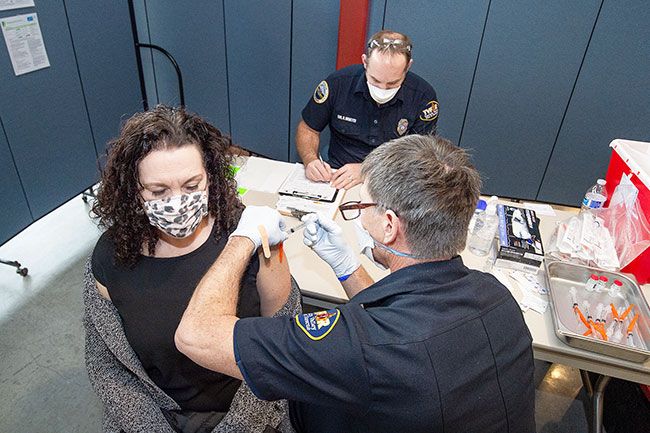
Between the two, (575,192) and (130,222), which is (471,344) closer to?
(130,222)

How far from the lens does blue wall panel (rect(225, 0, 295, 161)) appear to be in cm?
344

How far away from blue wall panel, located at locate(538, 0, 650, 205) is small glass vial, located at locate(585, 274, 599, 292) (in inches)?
81.4

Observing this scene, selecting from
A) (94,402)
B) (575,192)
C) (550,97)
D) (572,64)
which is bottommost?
(94,402)

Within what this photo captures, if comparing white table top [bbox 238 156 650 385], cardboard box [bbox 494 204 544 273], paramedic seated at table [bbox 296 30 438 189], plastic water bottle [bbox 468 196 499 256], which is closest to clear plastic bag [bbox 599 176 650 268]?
white table top [bbox 238 156 650 385]

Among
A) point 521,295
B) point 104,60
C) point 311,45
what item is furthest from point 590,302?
point 104,60

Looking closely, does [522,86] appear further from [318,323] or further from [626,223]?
[318,323]

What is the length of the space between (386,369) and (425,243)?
32 centimetres

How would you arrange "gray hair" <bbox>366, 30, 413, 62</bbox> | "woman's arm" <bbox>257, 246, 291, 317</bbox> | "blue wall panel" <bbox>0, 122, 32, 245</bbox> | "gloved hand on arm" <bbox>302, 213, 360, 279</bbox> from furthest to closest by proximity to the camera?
1. "blue wall panel" <bbox>0, 122, 32, 245</bbox>
2. "gray hair" <bbox>366, 30, 413, 62</bbox>
3. "gloved hand on arm" <bbox>302, 213, 360, 279</bbox>
4. "woman's arm" <bbox>257, 246, 291, 317</bbox>

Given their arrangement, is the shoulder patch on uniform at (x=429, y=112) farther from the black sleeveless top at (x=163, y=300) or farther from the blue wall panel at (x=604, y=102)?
the black sleeveless top at (x=163, y=300)

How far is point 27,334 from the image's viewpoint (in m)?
2.37

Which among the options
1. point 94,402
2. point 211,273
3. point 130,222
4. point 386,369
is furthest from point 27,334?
point 386,369

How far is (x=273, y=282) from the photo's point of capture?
4.38ft

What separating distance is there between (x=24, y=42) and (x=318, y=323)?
9.06 feet

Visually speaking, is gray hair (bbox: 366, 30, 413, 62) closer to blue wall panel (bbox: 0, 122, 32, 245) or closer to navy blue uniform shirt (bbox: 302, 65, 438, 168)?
navy blue uniform shirt (bbox: 302, 65, 438, 168)
